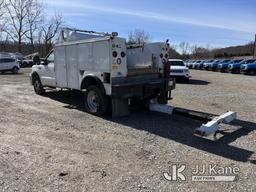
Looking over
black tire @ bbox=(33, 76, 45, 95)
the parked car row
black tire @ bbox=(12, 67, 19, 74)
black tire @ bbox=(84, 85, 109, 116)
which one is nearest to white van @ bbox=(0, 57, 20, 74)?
black tire @ bbox=(12, 67, 19, 74)

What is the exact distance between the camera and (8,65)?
32.6 metres

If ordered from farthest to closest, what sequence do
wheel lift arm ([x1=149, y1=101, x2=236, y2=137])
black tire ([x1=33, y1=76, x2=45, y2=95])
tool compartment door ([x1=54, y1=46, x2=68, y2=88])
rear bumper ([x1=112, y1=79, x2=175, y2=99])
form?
1. black tire ([x1=33, y1=76, x2=45, y2=95])
2. tool compartment door ([x1=54, y1=46, x2=68, y2=88])
3. rear bumper ([x1=112, y1=79, x2=175, y2=99])
4. wheel lift arm ([x1=149, y1=101, x2=236, y2=137])

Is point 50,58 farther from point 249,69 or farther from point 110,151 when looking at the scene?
point 249,69

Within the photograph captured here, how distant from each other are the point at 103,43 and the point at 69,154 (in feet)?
11.6

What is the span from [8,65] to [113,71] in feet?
87.9

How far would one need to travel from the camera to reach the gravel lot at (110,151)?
470 cm

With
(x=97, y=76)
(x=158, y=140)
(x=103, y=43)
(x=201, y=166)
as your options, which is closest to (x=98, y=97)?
(x=97, y=76)

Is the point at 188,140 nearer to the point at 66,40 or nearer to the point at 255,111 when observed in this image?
the point at 255,111

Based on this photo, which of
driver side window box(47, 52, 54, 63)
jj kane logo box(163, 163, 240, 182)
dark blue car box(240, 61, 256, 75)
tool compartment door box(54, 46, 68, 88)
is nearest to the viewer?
jj kane logo box(163, 163, 240, 182)

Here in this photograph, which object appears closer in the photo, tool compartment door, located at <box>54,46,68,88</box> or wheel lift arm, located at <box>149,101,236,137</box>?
wheel lift arm, located at <box>149,101,236,137</box>

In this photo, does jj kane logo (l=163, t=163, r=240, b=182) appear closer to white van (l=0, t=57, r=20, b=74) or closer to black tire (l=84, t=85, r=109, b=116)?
black tire (l=84, t=85, r=109, b=116)

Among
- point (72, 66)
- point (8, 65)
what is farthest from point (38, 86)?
point (8, 65)

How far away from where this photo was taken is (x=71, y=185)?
4617 millimetres

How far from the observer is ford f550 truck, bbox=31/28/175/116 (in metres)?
8.48
